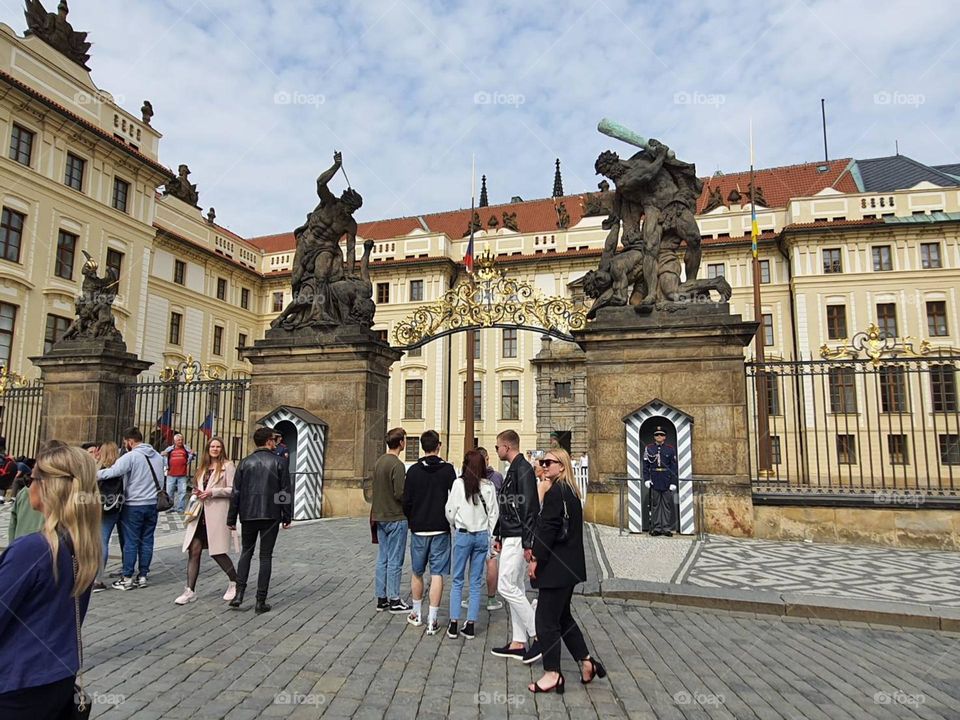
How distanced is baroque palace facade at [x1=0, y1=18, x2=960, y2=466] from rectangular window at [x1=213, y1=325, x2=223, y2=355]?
14 cm

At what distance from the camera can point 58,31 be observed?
30.3 meters

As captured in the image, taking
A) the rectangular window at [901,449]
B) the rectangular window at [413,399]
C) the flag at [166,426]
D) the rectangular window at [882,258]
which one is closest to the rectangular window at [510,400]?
the rectangular window at [413,399]

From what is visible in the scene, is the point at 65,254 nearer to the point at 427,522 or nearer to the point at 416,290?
the point at 416,290

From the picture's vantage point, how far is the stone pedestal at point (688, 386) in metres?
10.9

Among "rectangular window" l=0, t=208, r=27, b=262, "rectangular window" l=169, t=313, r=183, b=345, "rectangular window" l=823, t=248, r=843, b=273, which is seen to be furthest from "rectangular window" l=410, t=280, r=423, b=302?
"rectangular window" l=823, t=248, r=843, b=273

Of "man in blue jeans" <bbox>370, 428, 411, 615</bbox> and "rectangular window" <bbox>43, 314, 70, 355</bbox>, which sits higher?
A: "rectangular window" <bbox>43, 314, 70, 355</bbox>

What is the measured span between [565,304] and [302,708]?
9.92 m

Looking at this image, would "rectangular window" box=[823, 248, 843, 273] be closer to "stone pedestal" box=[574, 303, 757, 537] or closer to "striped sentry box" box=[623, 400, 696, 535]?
"stone pedestal" box=[574, 303, 757, 537]

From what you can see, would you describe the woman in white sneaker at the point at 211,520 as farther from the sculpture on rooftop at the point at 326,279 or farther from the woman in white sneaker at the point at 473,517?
the sculpture on rooftop at the point at 326,279

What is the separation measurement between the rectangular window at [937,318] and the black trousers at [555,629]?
37.3 m

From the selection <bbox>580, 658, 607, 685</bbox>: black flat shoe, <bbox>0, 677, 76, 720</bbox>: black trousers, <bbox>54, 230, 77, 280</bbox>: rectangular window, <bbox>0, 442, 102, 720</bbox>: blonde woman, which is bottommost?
<bbox>580, 658, 607, 685</bbox>: black flat shoe

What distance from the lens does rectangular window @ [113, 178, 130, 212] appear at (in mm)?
31984

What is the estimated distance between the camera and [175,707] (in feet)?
13.0

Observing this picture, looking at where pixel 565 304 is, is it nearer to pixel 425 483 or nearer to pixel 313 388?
pixel 313 388
